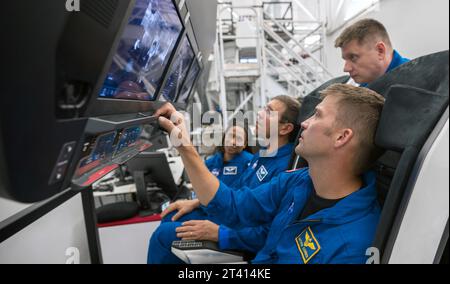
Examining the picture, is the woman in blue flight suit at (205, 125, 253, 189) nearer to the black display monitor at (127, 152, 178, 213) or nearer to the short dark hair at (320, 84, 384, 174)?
the black display monitor at (127, 152, 178, 213)

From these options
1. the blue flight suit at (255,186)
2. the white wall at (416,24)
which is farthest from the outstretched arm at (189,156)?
the white wall at (416,24)

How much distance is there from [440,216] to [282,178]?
0.73 meters

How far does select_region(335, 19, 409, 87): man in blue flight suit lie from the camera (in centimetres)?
167

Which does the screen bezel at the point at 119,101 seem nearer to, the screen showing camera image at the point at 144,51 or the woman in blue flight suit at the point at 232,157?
the screen showing camera image at the point at 144,51

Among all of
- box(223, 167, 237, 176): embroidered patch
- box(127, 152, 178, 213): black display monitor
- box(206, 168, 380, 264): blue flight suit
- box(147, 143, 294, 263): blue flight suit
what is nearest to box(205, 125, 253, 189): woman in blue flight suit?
box(223, 167, 237, 176): embroidered patch

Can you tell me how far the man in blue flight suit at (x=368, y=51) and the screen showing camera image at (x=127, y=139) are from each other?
1.43m

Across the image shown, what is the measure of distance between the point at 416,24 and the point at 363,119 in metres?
0.78

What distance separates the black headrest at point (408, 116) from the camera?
2.34 feet

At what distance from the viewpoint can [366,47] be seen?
170cm

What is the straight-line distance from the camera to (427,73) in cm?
83

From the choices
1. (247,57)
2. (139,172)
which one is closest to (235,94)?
(247,57)

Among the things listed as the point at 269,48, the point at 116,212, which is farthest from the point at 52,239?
the point at 269,48

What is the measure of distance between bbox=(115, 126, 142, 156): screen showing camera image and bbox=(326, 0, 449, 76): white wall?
1074 mm

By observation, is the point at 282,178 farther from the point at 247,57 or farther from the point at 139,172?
the point at 247,57
